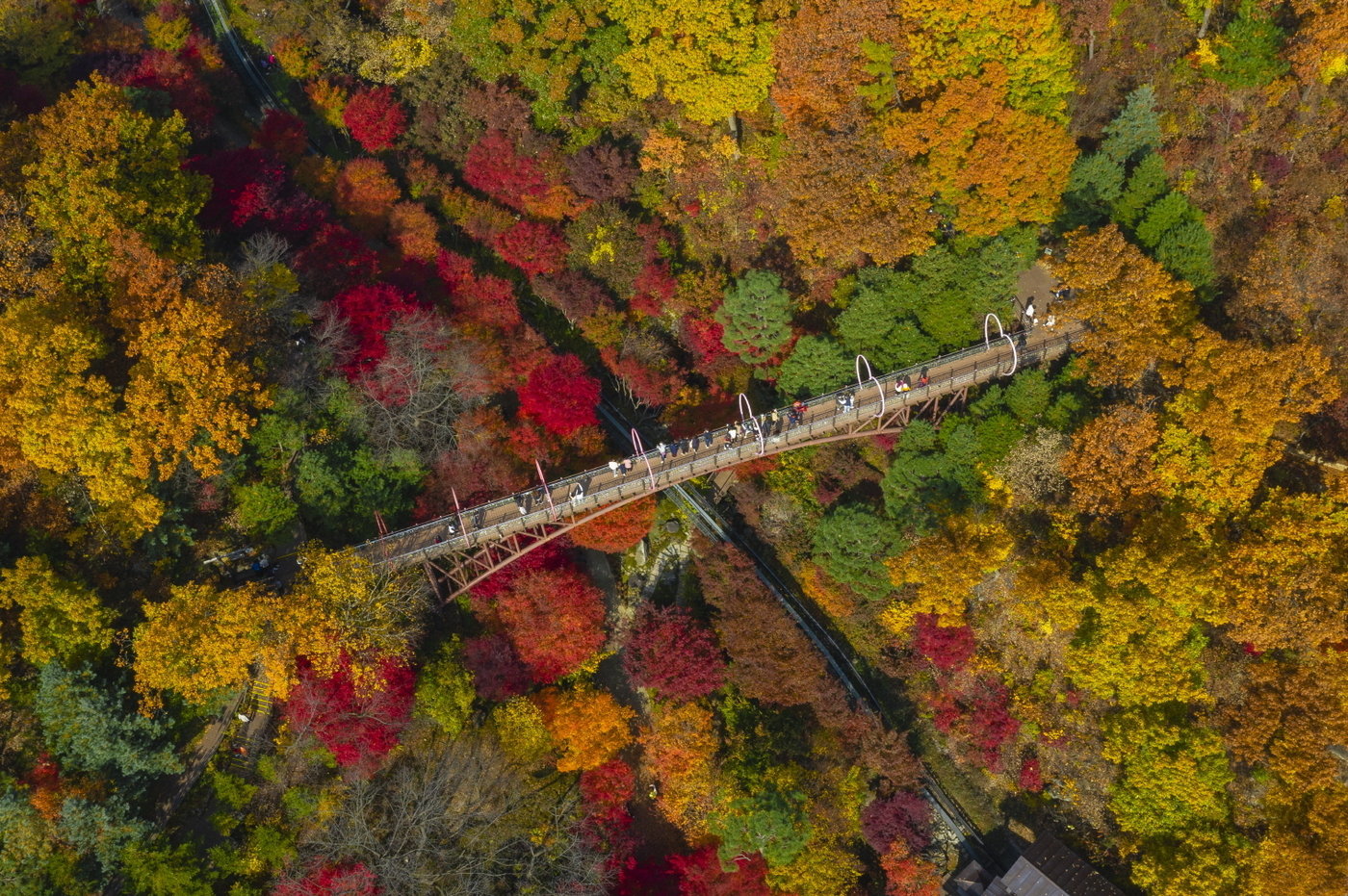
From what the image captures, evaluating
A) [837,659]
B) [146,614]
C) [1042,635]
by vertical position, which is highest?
[146,614]

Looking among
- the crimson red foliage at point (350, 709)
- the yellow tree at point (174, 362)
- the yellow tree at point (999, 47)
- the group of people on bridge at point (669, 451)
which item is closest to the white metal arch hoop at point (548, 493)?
the group of people on bridge at point (669, 451)

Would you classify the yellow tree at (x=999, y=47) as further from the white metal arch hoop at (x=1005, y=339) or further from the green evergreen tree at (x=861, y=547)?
the green evergreen tree at (x=861, y=547)

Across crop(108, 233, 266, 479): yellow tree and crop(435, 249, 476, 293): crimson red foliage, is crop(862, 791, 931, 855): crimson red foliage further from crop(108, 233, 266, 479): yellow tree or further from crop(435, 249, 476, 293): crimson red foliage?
crop(108, 233, 266, 479): yellow tree

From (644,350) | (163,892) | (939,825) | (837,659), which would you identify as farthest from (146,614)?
(939,825)

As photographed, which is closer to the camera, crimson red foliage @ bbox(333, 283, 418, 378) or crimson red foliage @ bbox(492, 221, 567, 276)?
crimson red foliage @ bbox(333, 283, 418, 378)

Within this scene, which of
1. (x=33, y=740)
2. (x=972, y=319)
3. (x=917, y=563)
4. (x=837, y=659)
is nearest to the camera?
(x=33, y=740)

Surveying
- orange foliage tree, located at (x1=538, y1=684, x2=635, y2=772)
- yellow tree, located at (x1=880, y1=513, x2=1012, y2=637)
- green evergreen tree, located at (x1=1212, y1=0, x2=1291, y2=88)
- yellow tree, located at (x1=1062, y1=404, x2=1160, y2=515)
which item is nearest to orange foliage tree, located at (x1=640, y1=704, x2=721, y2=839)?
orange foliage tree, located at (x1=538, y1=684, x2=635, y2=772)

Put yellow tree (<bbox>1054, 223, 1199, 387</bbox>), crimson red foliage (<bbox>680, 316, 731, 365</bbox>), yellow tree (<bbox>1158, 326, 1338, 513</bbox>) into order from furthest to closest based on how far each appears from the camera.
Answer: crimson red foliage (<bbox>680, 316, 731, 365</bbox>) → yellow tree (<bbox>1054, 223, 1199, 387</bbox>) → yellow tree (<bbox>1158, 326, 1338, 513</bbox>)

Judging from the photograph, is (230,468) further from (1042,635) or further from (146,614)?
(1042,635)
